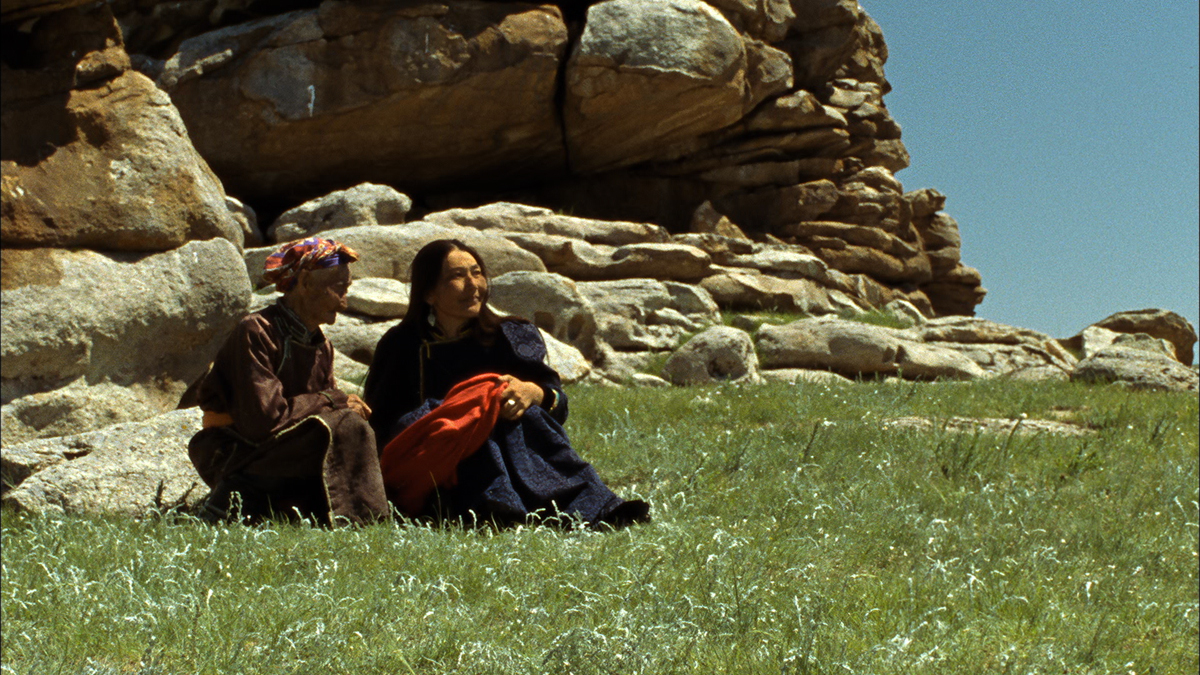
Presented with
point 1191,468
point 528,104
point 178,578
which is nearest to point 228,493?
point 178,578

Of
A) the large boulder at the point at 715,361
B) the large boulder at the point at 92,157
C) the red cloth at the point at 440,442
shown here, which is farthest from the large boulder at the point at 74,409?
the large boulder at the point at 715,361

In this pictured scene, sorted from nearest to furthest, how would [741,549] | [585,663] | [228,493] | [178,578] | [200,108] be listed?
[585,663] → [178,578] → [741,549] → [228,493] → [200,108]

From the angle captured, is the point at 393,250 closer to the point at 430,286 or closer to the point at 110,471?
the point at 110,471

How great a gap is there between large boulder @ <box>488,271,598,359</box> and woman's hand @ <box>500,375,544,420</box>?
26.0 ft

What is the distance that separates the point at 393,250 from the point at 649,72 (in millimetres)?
7554

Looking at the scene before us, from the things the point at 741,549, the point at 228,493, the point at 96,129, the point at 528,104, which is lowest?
the point at 228,493

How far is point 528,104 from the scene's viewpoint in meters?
21.4

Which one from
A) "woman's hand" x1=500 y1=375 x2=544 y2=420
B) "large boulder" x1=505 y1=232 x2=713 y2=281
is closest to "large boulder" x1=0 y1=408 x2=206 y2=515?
"woman's hand" x1=500 y1=375 x2=544 y2=420

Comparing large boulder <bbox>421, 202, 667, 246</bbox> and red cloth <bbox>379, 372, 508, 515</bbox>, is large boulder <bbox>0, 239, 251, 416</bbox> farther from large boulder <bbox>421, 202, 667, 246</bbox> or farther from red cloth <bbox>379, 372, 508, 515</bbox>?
large boulder <bbox>421, 202, 667, 246</bbox>

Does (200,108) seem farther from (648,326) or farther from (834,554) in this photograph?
(834,554)

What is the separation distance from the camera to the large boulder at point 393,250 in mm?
15297

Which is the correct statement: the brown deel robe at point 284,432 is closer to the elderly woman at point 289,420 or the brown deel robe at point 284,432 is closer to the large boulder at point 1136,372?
the elderly woman at point 289,420

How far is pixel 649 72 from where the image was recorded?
21031 millimetres

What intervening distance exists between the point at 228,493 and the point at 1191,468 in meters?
6.58
